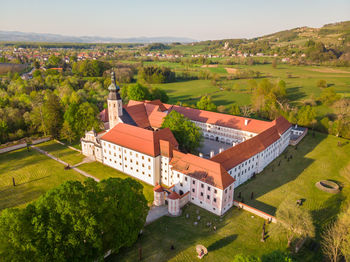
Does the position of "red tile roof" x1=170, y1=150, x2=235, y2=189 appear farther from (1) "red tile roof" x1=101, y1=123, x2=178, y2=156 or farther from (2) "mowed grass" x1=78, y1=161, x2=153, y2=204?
(2) "mowed grass" x1=78, y1=161, x2=153, y2=204

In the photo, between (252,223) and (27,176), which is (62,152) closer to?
(27,176)

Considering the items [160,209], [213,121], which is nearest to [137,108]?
[213,121]

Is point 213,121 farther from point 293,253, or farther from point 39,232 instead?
point 39,232

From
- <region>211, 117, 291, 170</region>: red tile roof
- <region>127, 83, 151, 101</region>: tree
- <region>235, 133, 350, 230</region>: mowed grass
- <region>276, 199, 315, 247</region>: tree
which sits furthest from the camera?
<region>127, 83, 151, 101</region>: tree

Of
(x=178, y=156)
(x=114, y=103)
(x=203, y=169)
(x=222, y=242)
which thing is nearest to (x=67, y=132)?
(x=114, y=103)

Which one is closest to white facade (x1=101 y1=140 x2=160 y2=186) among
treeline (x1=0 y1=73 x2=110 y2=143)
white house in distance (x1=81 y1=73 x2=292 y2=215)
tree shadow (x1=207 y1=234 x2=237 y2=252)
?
white house in distance (x1=81 y1=73 x2=292 y2=215)

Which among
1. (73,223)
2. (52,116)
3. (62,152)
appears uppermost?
(73,223)

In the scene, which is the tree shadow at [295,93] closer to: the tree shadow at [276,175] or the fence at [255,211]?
the tree shadow at [276,175]
